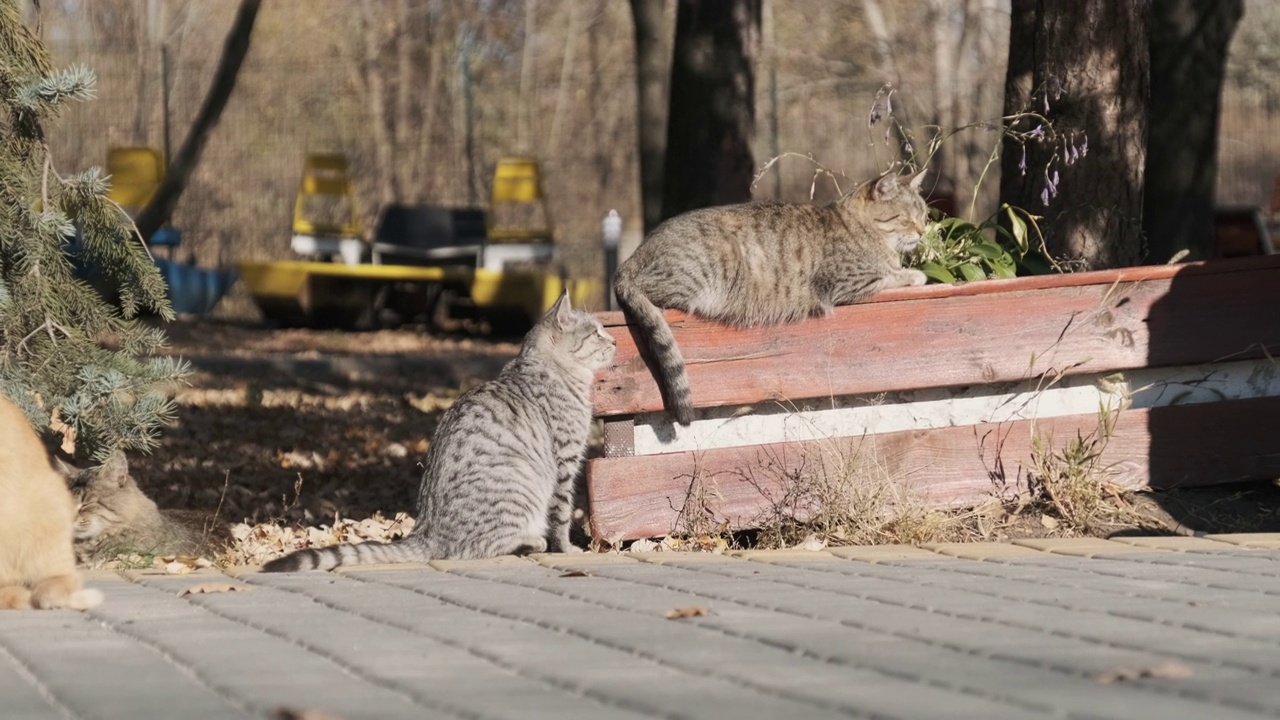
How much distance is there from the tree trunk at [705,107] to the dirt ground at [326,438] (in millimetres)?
2421

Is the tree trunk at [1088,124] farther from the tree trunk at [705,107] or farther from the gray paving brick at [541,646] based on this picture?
the gray paving brick at [541,646]

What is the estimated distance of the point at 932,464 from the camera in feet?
17.3

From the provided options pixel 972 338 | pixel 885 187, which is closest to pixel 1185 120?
pixel 885 187

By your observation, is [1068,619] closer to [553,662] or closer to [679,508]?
[553,662]

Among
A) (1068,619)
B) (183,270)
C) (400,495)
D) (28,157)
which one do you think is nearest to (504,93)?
(183,270)

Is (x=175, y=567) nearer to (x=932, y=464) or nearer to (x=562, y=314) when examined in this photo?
(x=562, y=314)

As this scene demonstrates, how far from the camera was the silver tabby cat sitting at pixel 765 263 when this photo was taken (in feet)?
17.5

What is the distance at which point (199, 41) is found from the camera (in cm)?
2473

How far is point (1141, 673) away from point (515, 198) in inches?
546

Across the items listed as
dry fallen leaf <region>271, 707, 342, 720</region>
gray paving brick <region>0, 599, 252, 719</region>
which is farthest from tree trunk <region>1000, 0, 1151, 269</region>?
dry fallen leaf <region>271, 707, 342, 720</region>

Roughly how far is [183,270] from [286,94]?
9.19 ft

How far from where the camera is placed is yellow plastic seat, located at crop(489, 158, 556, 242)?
51.5 ft

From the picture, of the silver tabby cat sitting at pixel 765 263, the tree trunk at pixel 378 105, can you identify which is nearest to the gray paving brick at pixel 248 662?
the silver tabby cat sitting at pixel 765 263

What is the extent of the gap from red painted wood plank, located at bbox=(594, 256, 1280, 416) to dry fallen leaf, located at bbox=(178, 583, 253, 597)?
1.60 metres
